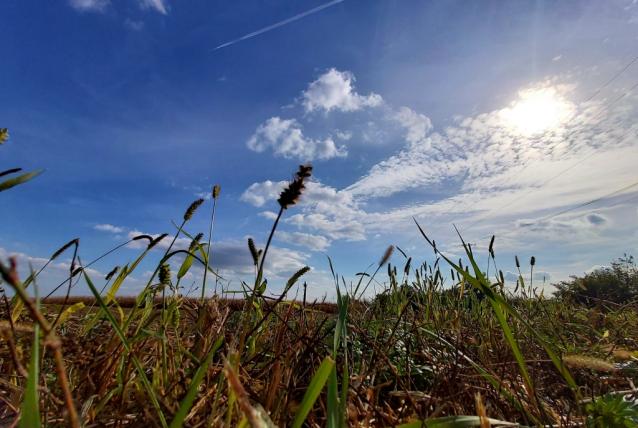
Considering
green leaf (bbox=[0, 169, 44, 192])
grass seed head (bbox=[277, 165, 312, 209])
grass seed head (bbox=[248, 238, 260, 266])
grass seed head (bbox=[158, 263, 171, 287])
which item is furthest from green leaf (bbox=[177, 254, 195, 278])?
green leaf (bbox=[0, 169, 44, 192])

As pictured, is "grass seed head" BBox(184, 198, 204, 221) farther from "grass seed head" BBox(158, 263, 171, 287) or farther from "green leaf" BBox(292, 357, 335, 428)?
"green leaf" BBox(292, 357, 335, 428)

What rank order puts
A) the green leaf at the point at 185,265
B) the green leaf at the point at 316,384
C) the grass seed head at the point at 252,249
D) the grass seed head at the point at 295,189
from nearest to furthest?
the green leaf at the point at 316,384 < the grass seed head at the point at 295,189 < the grass seed head at the point at 252,249 < the green leaf at the point at 185,265

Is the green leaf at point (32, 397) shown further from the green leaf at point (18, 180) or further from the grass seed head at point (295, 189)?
the grass seed head at point (295, 189)

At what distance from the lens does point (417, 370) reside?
2.66 metres

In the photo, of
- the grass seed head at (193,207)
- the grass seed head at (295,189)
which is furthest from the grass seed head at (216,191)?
the grass seed head at (295,189)

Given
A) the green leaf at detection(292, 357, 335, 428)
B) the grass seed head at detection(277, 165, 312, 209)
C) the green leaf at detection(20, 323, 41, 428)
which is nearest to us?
the green leaf at detection(20, 323, 41, 428)

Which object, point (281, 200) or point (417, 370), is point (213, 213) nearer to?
point (281, 200)

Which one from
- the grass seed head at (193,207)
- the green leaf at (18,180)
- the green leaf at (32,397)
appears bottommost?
the green leaf at (32,397)

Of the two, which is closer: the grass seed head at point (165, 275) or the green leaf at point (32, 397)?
the green leaf at point (32, 397)

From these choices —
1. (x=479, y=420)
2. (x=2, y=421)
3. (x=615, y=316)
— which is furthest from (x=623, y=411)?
(x=615, y=316)

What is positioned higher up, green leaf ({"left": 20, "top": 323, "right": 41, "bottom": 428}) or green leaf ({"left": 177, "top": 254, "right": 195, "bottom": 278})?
green leaf ({"left": 177, "top": 254, "right": 195, "bottom": 278})

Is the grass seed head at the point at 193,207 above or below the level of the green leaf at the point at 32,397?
above

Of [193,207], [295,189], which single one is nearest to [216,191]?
[193,207]

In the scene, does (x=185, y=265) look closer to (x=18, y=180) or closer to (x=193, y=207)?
(x=193, y=207)
